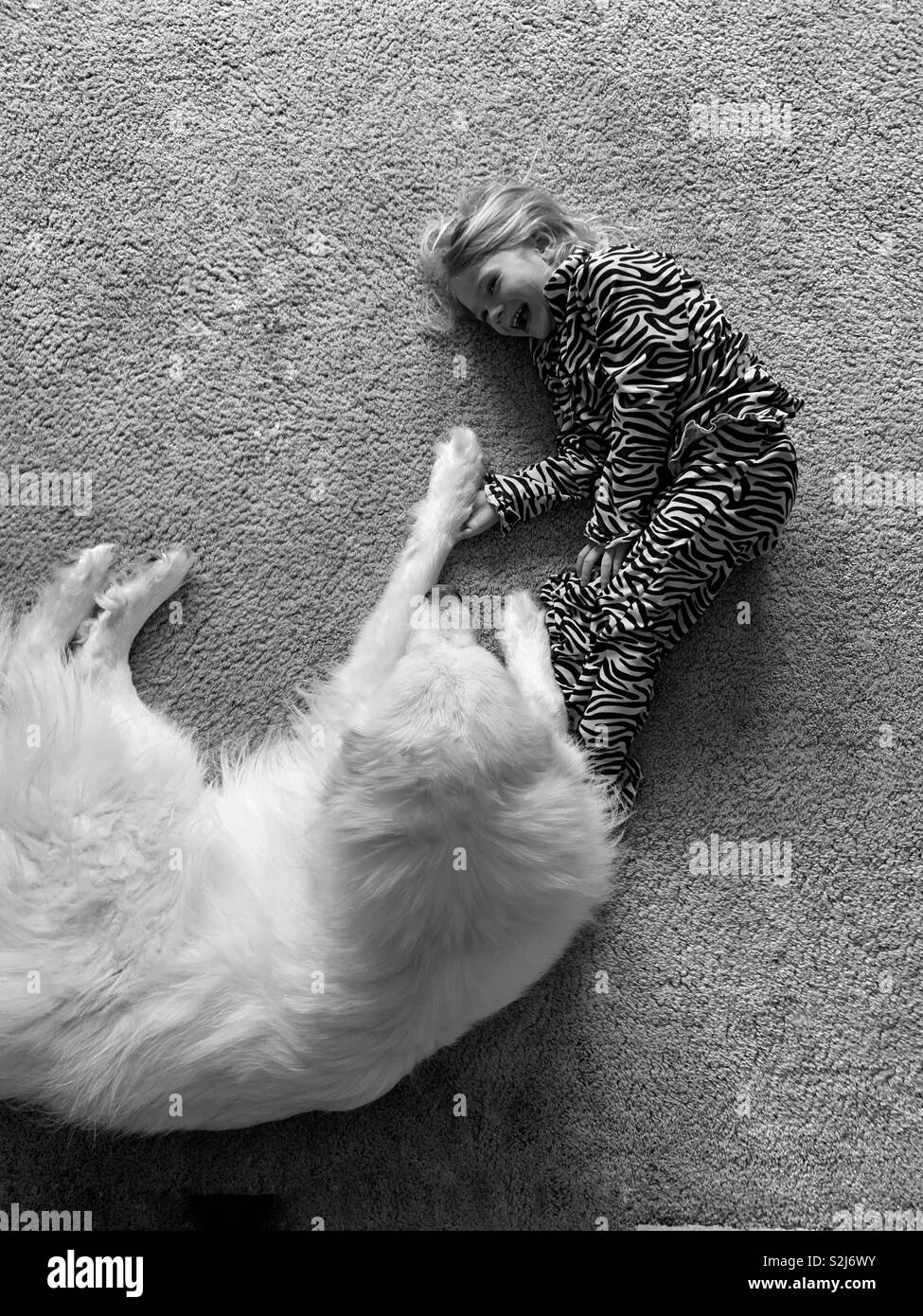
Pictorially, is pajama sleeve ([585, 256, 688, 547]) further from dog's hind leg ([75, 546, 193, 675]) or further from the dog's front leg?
dog's hind leg ([75, 546, 193, 675])

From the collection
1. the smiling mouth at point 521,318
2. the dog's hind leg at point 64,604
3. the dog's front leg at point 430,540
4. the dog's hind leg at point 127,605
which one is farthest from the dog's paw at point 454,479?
the dog's hind leg at point 64,604

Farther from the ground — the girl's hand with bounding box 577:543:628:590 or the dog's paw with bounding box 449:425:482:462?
the dog's paw with bounding box 449:425:482:462

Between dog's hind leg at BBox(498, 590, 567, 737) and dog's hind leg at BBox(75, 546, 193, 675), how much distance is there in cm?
64

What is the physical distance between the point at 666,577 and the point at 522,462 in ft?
1.28

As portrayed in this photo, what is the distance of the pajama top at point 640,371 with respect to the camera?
1.62 m

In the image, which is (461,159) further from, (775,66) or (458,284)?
(775,66)

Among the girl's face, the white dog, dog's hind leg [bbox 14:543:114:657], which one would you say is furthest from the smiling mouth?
→ dog's hind leg [bbox 14:543:114:657]

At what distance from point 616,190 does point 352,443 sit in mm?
747

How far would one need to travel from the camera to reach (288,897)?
1252 millimetres

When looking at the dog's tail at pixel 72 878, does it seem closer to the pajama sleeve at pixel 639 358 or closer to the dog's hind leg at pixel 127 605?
the dog's hind leg at pixel 127 605

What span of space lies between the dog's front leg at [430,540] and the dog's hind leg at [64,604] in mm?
506

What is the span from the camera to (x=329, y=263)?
5.86 feet

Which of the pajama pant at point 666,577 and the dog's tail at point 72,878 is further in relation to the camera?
the pajama pant at point 666,577

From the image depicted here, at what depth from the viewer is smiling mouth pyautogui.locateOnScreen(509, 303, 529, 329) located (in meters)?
1.72
